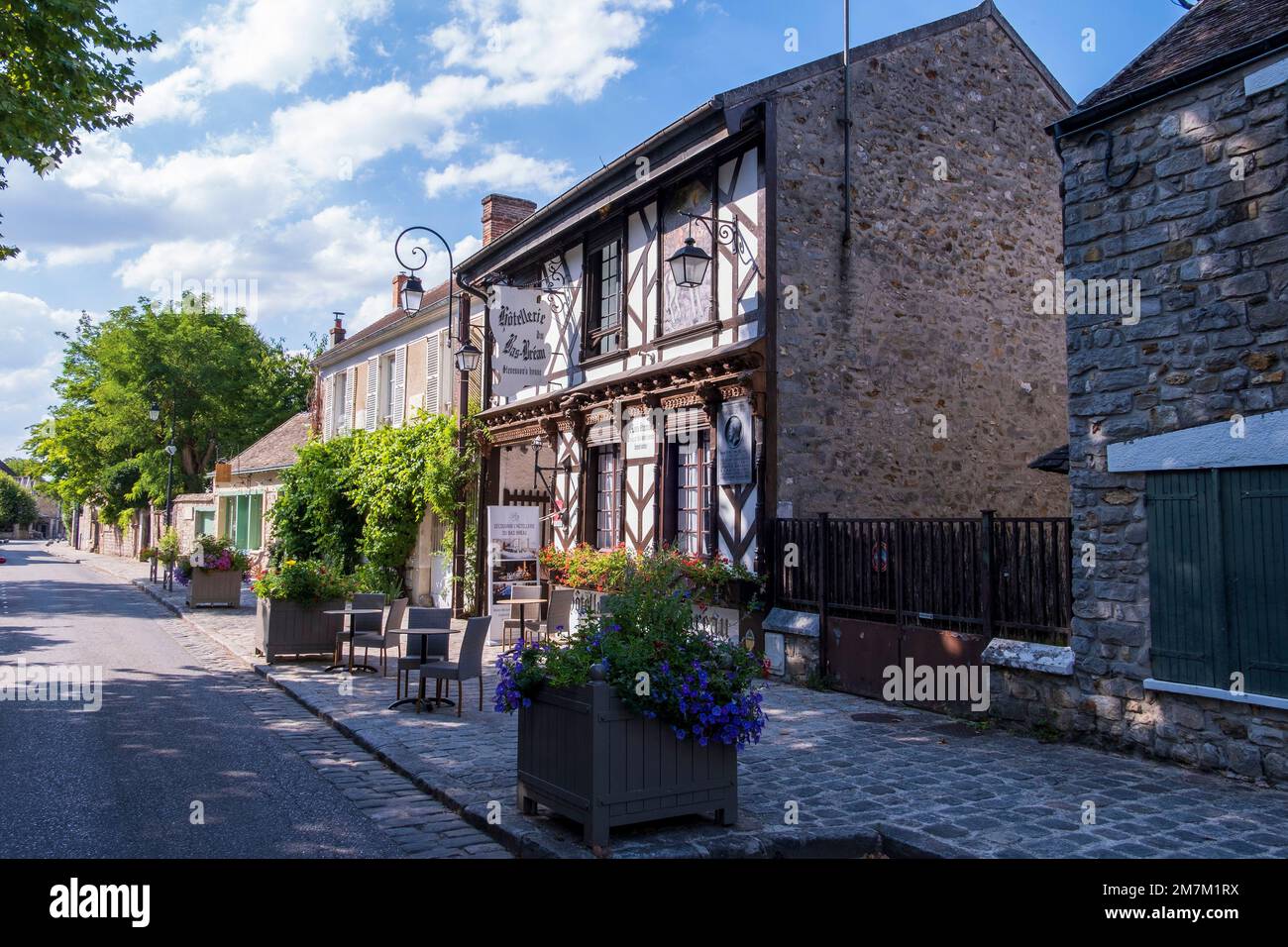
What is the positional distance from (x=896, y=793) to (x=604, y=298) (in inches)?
387

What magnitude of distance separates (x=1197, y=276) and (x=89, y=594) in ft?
80.2

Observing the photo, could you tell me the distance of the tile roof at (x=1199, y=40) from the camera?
6.56 m

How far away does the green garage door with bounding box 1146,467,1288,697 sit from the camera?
6.11m

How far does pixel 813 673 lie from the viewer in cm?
985

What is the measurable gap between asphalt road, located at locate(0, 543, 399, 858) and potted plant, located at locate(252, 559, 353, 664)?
2.52ft

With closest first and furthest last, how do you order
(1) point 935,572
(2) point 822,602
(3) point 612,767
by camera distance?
(3) point 612,767 → (1) point 935,572 → (2) point 822,602

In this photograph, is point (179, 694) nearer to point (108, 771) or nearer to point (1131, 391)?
point (108, 771)

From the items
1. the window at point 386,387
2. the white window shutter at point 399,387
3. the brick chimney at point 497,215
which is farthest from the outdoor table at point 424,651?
the window at point 386,387

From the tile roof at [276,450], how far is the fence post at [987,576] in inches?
883

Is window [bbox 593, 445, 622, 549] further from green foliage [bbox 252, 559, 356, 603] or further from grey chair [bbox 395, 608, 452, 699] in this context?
grey chair [bbox 395, 608, 452, 699]

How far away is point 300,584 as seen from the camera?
11.4 metres

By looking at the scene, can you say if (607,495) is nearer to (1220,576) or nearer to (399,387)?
(1220,576)

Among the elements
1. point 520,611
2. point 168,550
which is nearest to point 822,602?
point 520,611
